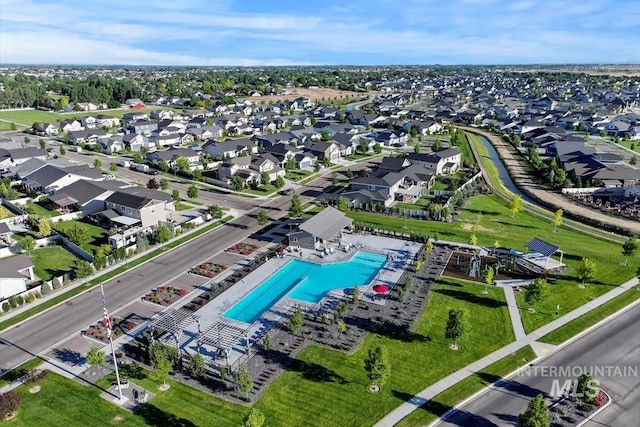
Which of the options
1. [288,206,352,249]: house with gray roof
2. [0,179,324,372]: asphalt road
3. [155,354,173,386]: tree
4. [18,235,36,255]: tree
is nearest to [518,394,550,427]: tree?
[155,354,173,386]: tree

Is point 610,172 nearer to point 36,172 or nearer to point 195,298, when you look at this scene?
Result: point 195,298

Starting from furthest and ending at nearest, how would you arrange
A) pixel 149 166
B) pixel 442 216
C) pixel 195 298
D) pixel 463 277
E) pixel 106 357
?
1. pixel 149 166
2. pixel 442 216
3. pixel 463 277
4. pixel 195 298
5. pixel 106 357

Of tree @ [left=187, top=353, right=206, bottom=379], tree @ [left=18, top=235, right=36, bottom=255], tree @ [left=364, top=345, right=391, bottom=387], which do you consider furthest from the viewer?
tree @ [left=18, top=235, right=36, bottom=255]

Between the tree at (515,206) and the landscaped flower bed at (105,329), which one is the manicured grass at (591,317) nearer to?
the tree at (515,206)

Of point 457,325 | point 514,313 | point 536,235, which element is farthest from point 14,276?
point 536,235

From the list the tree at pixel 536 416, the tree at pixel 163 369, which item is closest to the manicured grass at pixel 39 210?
the tree at pixel 163 369

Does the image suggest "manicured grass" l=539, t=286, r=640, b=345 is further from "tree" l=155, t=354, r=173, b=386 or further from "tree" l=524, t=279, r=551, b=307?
"tree" l=155, t=354, r=173, b=386

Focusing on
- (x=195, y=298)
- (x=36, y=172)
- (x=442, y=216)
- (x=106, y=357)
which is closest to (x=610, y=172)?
(x=442, y=216)
